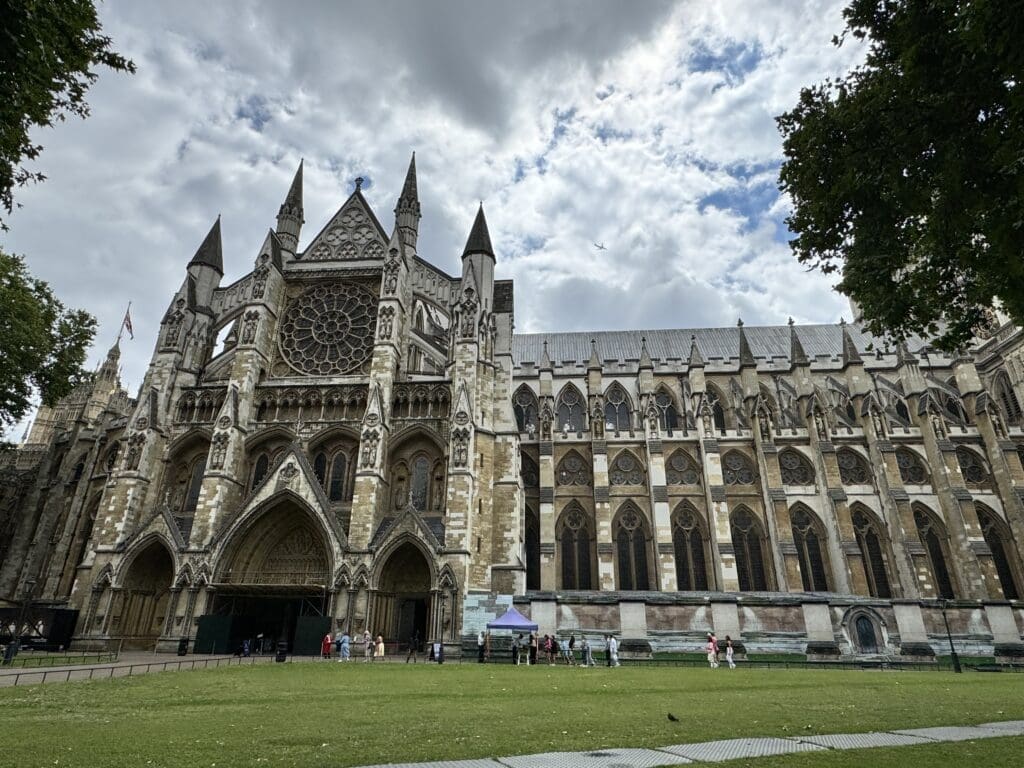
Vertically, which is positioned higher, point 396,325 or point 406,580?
point 396,325

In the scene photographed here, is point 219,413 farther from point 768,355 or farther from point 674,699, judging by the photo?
point 768,355

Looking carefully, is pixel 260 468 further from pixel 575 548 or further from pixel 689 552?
pixel 689 552

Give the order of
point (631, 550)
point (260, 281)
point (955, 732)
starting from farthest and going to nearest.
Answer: point (631, 550) → point (260, 281) → point (955, 732)

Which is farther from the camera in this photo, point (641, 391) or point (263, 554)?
point (641, 391)

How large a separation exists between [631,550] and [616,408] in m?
10.2

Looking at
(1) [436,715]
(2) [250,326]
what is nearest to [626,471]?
(2) [250,326]

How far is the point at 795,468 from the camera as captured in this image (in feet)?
113

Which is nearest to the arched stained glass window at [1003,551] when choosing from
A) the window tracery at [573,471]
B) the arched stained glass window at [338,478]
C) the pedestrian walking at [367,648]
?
the window tracery at [573,471]

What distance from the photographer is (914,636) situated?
21562 mm

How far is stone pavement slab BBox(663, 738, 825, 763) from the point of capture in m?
5.42

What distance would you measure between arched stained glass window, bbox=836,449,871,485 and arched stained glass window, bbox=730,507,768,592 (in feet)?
19.2

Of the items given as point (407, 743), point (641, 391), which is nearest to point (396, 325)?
point (641, 391)

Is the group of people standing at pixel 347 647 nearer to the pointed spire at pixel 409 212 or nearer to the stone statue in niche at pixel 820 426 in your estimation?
the pointed spire at pixel 409 212

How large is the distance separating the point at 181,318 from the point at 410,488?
14.9 m
